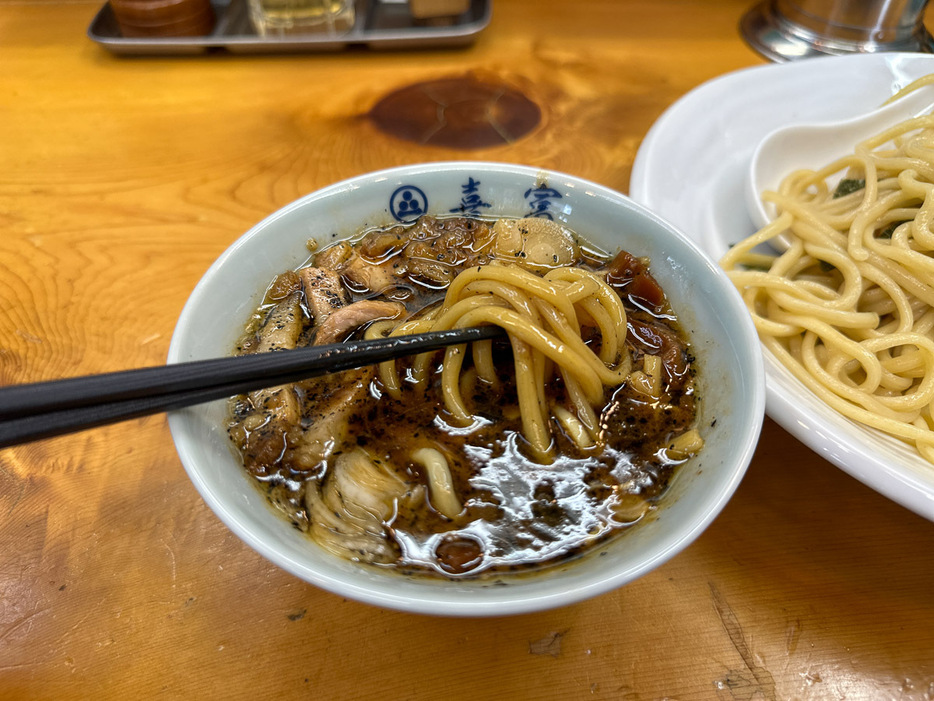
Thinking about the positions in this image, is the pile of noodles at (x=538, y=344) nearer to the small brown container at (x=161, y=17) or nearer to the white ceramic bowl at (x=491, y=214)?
the white ceramic bowl at (x=491, y=214)

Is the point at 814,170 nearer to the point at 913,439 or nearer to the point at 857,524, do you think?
the point at 913,439

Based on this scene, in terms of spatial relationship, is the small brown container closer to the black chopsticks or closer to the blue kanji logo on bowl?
the blue kanji logo on bowl

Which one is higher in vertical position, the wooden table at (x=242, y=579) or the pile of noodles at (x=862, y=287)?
the pile of noodles at (x=862, y=287)

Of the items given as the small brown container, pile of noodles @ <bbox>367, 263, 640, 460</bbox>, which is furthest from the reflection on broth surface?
the small brown container

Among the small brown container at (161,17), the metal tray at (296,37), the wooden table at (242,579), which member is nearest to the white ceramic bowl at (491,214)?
the wooden table at (242,579)

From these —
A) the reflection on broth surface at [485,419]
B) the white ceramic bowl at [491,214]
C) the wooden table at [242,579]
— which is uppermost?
the white ceramic bowl at [491,214]

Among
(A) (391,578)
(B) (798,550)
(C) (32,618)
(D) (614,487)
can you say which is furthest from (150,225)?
(B) (798,550)
